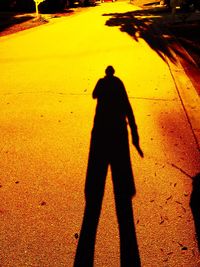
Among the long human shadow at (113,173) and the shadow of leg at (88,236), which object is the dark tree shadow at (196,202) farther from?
the shadow of leg at (88,236)

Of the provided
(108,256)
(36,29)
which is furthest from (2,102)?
(36,29)

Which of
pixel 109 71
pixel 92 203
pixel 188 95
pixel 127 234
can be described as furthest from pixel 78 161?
pixel 109 71

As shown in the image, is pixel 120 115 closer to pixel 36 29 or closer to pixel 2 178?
pixel 2 178

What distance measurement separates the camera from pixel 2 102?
25.6ft

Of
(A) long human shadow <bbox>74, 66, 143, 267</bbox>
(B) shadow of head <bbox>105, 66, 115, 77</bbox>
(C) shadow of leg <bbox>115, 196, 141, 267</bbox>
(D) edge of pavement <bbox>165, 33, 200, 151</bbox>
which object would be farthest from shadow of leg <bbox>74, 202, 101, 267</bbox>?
(B) shadow of head <bbox>105, 66, 115, 77</bbox>

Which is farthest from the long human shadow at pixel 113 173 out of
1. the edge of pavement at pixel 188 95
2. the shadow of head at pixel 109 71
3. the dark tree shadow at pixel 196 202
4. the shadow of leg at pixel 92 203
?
the shadow of head at pixel 109 71

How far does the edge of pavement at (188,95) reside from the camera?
6.43 m

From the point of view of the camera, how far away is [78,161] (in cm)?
526

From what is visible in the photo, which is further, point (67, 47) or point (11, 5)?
point (11, 5)

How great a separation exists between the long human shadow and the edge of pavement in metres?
1.26

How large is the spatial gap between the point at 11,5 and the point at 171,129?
100 feet

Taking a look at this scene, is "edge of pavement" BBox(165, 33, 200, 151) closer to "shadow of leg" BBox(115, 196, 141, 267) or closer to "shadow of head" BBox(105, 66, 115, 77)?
"shadow of head" BBox(105, 66, 115, 77)

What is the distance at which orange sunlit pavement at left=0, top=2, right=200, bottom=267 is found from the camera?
363 cm

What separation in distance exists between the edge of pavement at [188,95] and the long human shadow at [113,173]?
1256 mm
